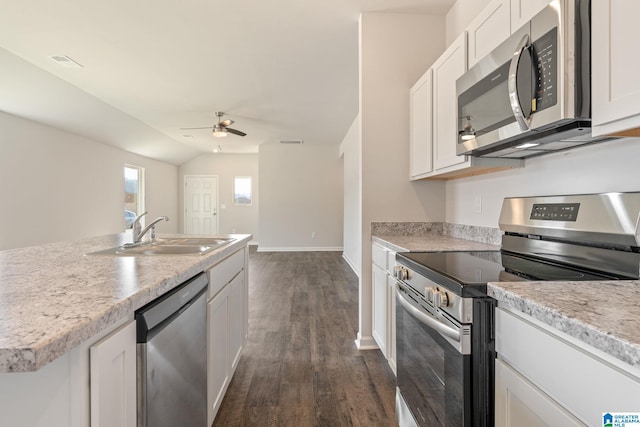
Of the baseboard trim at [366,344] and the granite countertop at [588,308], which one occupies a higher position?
the granite countertop at [588,308]

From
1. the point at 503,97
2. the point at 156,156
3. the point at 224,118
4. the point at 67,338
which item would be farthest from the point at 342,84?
the point at 156,156

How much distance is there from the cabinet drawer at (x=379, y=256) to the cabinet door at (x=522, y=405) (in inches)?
46.3

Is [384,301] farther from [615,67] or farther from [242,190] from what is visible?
[242,190]

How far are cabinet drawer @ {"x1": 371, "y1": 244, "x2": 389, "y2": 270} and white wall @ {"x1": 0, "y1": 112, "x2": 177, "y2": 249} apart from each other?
15.4 ft

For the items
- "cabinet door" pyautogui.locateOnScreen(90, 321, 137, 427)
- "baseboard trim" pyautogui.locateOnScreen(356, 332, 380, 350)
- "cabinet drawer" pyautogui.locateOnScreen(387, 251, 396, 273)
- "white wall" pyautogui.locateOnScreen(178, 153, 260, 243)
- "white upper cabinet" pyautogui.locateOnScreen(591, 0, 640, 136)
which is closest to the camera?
"cabinet door" pyautogui.locateOnScreen(90, 321, 137, 427)

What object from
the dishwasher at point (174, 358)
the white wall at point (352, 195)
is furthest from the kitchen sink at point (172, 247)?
the white wall at point (352, 195)

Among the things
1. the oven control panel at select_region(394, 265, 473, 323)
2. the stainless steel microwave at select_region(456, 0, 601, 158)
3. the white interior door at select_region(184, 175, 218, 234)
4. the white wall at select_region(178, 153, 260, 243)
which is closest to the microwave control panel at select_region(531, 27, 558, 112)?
the stainless steel microwave at select_region(456, 0, 601, 158)

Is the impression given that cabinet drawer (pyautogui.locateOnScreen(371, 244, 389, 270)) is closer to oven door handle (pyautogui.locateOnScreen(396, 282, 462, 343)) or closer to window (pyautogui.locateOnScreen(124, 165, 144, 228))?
oven door handle (pyautogui.locateOnScreen(396, 282, 462, 343))

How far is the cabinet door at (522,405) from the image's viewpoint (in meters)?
0.67

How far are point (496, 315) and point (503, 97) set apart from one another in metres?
0.95

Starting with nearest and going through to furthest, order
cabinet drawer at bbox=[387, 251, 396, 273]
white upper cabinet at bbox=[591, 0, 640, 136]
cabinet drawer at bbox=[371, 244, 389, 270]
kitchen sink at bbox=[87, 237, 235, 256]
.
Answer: white upper cabinet at bbox=[591, 0, 640, 136], kitchen sink at bbox=[87, 237, 235, 256], cabinet drawer at bbox=[387, 251, 396, 273], cabinet drawer at bbox=[371, 244, 389, 270]

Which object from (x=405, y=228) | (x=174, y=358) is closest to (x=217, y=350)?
(x=174, y=358)

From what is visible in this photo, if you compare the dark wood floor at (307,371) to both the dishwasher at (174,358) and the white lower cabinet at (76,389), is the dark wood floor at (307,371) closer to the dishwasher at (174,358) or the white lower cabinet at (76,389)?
the dishwasher at (174,358)

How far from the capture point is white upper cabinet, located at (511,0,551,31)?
3.82 ft
